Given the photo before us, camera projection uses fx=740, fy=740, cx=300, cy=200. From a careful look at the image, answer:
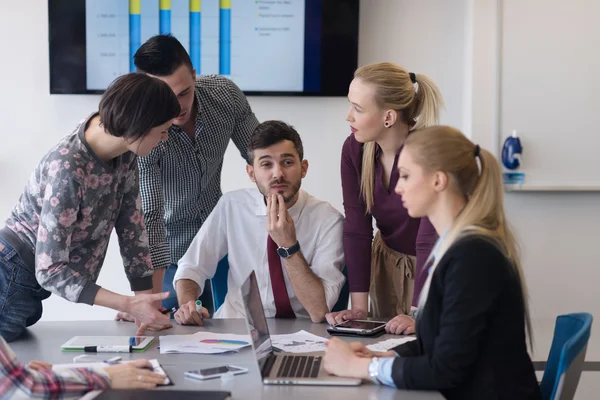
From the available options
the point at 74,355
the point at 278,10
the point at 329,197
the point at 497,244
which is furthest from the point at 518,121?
the point at 74,355

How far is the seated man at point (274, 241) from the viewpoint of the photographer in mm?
2291

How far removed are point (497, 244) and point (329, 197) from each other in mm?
2111

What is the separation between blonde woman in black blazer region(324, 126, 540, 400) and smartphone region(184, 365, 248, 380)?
20 centimetres

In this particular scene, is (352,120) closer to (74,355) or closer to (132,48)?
(74,355)

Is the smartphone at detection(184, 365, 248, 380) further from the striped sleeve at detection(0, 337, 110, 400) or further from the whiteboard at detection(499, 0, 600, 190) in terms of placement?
the whiteboard at detection(499, 0, 600, 190)

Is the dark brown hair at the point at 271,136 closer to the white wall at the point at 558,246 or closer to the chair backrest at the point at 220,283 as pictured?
the chair backrest at the point at 220,283

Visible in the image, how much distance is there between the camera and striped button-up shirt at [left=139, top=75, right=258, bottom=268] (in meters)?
2.57

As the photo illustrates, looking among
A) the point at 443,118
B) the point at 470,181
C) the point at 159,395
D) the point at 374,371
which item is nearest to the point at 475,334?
the point at 374,371

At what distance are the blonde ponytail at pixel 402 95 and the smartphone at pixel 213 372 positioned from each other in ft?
2.98

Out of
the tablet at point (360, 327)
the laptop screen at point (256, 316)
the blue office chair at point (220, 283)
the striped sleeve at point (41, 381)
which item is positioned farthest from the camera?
the blue office chair at point (220, 283)

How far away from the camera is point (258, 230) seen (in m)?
2.46

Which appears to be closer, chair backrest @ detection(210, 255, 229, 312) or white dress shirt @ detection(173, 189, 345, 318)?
white dress shirt @ detection(173, 189, 345, 318)

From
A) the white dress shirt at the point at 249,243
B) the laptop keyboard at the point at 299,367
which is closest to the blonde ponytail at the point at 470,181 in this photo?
the laptop keyboard at the point at 299,367

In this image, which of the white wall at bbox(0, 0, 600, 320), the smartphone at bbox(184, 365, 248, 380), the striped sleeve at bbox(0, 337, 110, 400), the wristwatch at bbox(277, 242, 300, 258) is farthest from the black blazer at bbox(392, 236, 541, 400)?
the white wall at bbox(0, 0, 600, 320)
